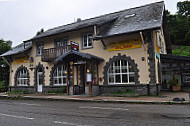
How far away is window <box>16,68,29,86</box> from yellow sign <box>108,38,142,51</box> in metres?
11.0

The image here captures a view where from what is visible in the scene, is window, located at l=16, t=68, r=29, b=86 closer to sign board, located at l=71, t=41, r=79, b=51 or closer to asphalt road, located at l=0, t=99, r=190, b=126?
sign board, located at l=71, t=41, r=79, b=51

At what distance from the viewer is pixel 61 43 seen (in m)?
17.7

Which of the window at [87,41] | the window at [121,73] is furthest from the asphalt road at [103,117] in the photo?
the window at [87,41]

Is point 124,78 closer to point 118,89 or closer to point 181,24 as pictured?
point 118,89

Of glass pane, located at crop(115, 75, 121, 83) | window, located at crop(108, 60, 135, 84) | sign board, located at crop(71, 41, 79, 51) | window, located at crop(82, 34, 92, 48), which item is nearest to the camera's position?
window, located at crop(108, 60, 135, 84)

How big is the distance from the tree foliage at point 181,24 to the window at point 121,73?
27.4 m

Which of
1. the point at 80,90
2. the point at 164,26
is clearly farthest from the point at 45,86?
the point at 164,26

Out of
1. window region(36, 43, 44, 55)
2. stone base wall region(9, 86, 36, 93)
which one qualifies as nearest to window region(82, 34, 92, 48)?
window region(36, 43, 44, 55)

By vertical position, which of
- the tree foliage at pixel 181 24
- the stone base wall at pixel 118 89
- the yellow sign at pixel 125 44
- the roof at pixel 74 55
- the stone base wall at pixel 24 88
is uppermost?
the tree foliage at pixel 181 24

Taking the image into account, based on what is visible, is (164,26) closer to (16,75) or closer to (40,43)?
(40,43)

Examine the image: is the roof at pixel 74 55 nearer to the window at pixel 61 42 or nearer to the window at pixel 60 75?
the window at pixel 60 75

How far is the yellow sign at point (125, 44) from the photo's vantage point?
519 inches

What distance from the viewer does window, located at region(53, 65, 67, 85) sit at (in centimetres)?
1686

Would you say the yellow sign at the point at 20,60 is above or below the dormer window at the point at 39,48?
below
